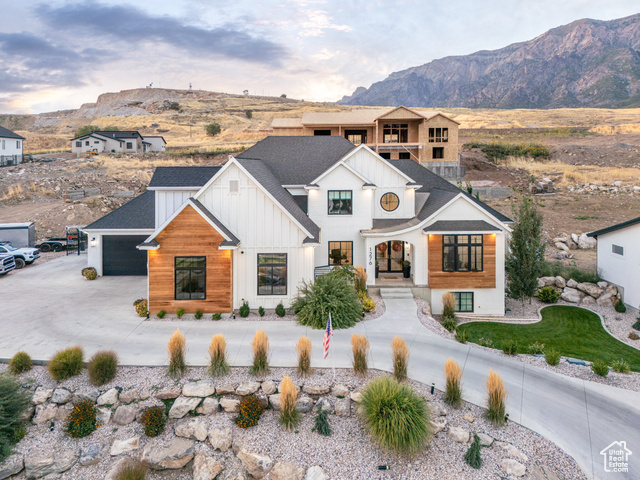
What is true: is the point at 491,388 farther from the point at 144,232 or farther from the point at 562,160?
the point at 562,160

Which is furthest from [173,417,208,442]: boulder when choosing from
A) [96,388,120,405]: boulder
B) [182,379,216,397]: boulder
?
[96,388,120,405]: boulder

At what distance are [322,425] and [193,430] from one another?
128 inches

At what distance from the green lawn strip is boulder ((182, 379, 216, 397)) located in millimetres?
10022

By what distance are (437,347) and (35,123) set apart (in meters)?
151

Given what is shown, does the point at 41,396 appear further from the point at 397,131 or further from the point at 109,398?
the point at 397,131

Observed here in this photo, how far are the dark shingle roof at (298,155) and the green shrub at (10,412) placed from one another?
14.7 meters

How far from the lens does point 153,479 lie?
29.3 ft

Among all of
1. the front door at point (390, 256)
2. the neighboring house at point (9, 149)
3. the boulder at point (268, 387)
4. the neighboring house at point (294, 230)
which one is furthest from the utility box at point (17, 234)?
the neighboring house at point (9, 149)

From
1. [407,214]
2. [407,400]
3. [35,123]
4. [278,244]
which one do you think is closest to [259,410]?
[407,400]

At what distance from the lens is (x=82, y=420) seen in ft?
32.5

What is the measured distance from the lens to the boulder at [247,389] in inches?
410

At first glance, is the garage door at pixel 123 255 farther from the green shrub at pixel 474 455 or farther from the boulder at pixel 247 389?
the green shrub at pixel 474 455

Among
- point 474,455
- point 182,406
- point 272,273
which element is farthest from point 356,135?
point 474,455

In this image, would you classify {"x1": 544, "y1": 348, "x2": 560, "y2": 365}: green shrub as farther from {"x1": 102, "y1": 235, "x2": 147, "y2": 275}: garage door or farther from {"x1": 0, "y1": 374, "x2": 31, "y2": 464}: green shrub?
{"x1": 102, "y1": 235, "x2": 147, "y2": 275}: garage door
